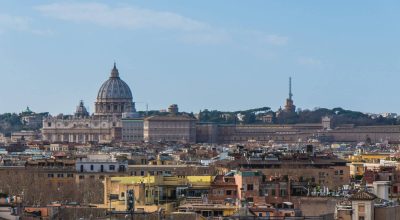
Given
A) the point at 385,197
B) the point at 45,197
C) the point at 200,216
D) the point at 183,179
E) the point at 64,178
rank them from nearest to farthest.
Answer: the point at 200,216
the point at 385,197
the point at 183,179
the point at 45,197
the point at 64,178

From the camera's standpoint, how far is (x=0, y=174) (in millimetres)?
73438

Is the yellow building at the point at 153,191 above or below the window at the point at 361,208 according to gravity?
below

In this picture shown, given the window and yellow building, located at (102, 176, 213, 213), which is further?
yellow building, located at (102, 176, 213, 213)

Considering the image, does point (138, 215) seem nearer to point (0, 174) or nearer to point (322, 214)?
point (322, 214)

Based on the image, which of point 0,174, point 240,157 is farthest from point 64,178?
point 240,157

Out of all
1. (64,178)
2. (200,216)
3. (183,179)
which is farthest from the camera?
(64,178)

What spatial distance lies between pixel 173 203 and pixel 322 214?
21.9 feet

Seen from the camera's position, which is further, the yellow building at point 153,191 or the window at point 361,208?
the yellow building at point 153,191

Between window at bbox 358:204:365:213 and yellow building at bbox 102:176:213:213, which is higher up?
window at bbox 358:204:365:213

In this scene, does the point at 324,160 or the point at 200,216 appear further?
the point at 324,160

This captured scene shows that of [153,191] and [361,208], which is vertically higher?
[361,208]

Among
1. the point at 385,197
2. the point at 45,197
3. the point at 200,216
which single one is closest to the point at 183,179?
the point at 45,197

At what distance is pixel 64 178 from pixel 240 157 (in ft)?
26.7

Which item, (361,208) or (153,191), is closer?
(361,208)
